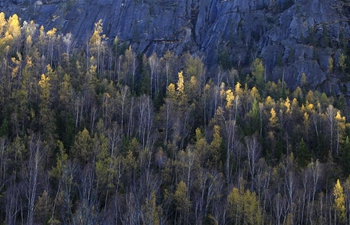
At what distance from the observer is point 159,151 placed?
47.9 metres

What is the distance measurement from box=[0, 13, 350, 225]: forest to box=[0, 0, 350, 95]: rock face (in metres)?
17.3

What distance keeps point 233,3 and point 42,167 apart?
84967 mm

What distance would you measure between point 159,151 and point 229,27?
65453 millimetres

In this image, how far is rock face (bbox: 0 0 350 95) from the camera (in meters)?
88.8

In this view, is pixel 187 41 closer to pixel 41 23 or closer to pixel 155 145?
pixel 41 23

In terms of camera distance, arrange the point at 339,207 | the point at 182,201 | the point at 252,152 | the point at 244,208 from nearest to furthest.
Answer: the point at 244,208 → the point at 182,201 → the point at 339,207 → the point at 252,152

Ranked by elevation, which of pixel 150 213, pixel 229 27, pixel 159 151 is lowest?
Result: pixel 159 151

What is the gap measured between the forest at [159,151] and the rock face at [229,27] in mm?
17343

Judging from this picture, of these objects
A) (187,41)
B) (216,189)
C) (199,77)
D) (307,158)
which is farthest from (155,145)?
(187,41)

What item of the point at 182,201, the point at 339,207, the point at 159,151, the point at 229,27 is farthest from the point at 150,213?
the point at 229,27

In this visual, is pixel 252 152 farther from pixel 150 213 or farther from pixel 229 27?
pixel 229 27

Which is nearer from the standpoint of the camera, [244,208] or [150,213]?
[150,213]

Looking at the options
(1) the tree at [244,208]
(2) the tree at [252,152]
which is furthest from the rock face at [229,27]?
(1) the tree at [244,208]

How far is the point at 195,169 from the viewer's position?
4406cm
